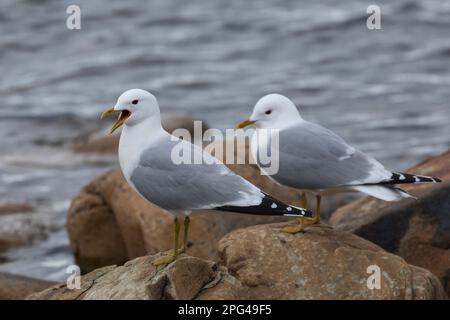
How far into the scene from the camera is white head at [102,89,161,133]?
19.1 ft

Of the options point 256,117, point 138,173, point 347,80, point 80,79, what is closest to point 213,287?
point 138,173

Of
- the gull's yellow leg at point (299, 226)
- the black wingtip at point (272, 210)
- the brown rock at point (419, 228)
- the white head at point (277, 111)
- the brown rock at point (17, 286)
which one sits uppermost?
the white head at point (277, 111)

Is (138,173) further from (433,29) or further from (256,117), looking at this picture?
(433,29)

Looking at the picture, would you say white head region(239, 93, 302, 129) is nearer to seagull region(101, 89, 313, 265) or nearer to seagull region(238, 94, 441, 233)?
seagull region(238, 94, 441, 233)

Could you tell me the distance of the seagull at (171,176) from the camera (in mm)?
5590

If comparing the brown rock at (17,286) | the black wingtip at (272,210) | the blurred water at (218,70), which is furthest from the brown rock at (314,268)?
the blurred water at (218,70)

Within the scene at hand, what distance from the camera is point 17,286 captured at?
25.4ft

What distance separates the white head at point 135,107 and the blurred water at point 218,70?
555 centimetres

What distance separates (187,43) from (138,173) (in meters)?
12.5

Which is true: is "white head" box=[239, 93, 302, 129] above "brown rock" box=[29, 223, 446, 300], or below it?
above

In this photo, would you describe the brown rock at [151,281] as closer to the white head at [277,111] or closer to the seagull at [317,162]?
the seagull at [317,162]

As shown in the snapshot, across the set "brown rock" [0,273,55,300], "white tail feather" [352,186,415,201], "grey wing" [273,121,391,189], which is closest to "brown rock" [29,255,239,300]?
"grey wing" [273,121,391,189]

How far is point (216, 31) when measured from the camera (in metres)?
18.4

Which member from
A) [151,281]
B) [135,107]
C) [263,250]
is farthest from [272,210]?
[135,107]
